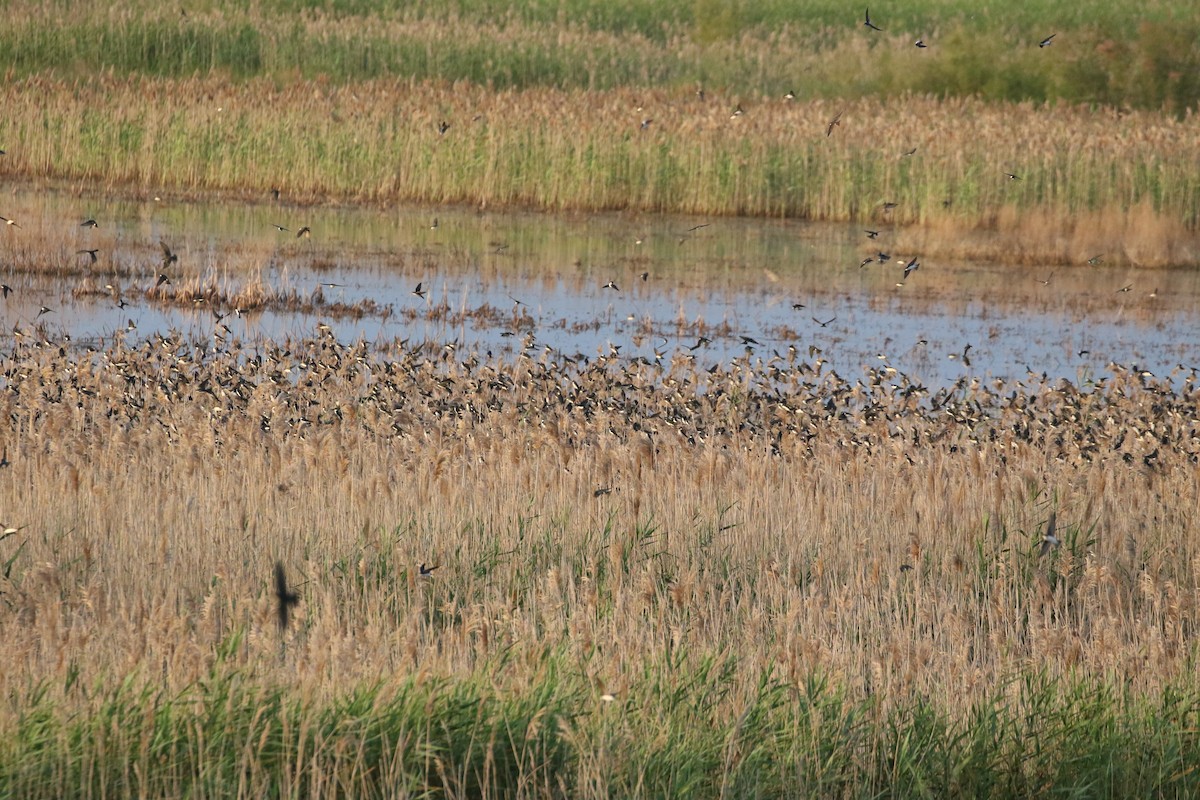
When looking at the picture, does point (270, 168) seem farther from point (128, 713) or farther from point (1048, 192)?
point (128, 713)

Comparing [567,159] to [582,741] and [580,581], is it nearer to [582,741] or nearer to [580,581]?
[580,581]

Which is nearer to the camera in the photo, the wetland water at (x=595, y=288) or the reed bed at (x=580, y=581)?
the reed bed at (x=580, y=581)

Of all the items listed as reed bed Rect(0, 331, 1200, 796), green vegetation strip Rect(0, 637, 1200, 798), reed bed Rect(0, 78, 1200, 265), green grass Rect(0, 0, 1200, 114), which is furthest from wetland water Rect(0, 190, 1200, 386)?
green grass Rect(0, 0, 1200, 114)

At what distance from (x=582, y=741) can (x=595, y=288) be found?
12538mm

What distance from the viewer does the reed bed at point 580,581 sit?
4.41 meters

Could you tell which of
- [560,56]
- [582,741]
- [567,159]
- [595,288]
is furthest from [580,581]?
[560,56]

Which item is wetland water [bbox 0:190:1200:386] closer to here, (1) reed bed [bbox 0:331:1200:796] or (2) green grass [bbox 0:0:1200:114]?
(1) reed bed [bbox 0:331:1200:796]

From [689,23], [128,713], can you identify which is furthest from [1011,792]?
[689,23]

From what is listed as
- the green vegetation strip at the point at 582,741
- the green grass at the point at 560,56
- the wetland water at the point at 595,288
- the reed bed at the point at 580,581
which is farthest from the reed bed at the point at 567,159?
the green vegetation strip at the point at 582,741

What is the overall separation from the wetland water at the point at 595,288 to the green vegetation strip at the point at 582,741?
631cm

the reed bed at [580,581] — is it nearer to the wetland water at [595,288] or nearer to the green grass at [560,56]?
the wetland water at [595,288]

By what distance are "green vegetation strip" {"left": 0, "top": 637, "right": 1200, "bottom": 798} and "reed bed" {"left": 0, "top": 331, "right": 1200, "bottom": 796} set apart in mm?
16

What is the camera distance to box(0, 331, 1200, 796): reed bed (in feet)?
14.5

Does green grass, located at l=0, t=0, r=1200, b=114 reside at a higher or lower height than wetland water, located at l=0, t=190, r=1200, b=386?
higher
